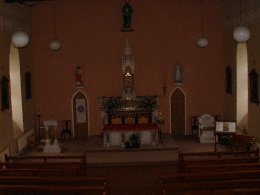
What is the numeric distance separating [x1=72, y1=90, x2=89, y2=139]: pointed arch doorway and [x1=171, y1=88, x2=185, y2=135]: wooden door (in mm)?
3790

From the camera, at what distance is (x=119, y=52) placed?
18.8 meters

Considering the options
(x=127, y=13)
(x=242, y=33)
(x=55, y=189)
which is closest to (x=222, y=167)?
(x=55, y=189)

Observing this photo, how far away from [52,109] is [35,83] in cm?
136

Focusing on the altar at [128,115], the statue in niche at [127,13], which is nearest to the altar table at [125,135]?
the altar at [128,115]

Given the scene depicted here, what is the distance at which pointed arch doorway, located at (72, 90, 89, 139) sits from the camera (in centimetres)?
1892

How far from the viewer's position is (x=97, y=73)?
1889 cm

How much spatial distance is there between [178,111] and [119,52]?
365cm

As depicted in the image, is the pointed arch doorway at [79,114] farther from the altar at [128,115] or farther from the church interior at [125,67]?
the altar at [128,115]

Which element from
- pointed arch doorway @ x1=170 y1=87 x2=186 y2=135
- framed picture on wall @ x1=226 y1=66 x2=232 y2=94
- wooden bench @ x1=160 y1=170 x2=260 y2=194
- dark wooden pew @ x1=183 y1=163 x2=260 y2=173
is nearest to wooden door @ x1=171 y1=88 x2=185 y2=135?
pointed arch doorway @ x1=170 y1=87 x2=186 y2=135

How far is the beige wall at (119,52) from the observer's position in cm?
1864

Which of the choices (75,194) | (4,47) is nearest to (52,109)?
(4,47)

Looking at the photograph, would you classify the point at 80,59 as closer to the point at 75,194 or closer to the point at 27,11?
the point at 27,11

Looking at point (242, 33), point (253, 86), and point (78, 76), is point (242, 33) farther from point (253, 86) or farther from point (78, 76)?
point (78, 76)

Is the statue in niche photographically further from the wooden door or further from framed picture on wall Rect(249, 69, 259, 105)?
framed picture on wall Rect(249, 69, 259, 105)
